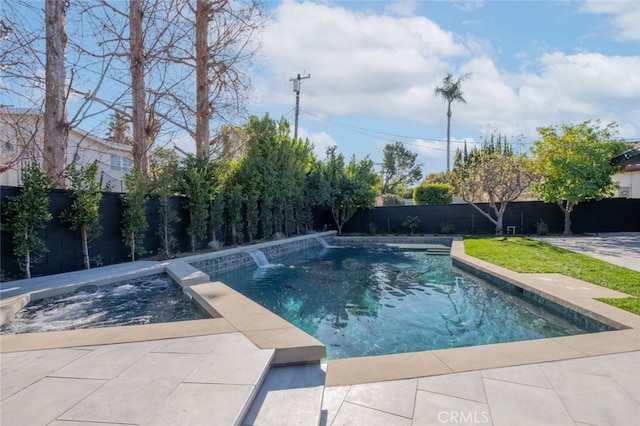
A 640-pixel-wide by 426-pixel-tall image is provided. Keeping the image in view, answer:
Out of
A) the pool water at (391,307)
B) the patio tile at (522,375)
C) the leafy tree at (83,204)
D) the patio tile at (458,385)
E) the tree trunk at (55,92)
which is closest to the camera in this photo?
the patio tile at (458,385)

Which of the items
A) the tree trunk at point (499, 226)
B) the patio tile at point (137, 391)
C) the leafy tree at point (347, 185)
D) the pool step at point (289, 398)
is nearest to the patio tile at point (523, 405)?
the pool step at point (289, 398)

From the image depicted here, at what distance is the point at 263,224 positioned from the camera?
12906 mm

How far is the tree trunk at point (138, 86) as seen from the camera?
30.6 feet

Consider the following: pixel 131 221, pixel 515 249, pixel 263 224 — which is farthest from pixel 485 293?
pixel 263 224

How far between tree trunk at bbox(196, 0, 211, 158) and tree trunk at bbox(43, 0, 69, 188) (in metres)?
3.69

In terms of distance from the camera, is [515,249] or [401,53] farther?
[401,53]

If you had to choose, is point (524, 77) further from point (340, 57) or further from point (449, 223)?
point (340, 57)

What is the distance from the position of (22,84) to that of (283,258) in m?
7.55

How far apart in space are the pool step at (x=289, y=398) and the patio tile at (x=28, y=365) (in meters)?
1.51

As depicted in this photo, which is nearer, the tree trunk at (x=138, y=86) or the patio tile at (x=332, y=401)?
the patio tile at (x=332, y=401)

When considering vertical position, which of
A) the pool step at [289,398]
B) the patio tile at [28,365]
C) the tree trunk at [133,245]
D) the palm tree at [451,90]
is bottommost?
the pool step at [289,398]

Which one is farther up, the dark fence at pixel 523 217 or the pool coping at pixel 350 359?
the dark fence at pixel 523 217

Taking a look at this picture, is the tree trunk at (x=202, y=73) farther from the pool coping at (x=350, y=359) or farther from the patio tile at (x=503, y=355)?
the patio tile at (x=503, y=355)

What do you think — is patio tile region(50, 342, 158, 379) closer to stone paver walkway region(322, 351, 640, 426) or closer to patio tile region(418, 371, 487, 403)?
stone paver walkway region(322, 351, 640, 426)
